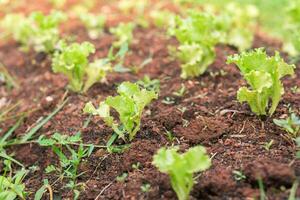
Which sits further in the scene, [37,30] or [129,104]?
[37,30]

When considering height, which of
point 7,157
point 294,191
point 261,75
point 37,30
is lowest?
point 294,191

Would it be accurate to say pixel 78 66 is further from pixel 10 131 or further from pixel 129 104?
pixel 129 104

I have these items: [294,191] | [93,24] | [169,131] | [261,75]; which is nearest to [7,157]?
[169,131]

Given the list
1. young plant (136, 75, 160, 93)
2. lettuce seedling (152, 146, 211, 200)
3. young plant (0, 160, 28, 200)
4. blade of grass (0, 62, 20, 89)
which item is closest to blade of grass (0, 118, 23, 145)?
young plant (0, 160, 28, 200)

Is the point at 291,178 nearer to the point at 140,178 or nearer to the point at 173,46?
the point at 140,178

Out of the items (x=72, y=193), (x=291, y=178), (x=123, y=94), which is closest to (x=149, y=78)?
(x=123, y=94)

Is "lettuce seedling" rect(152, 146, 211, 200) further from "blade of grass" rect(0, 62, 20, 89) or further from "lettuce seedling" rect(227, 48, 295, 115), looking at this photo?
"blade of grass" rect(0, 62, 20, 89)

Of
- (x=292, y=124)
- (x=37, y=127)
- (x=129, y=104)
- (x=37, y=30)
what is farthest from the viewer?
(x=37, y=30)
